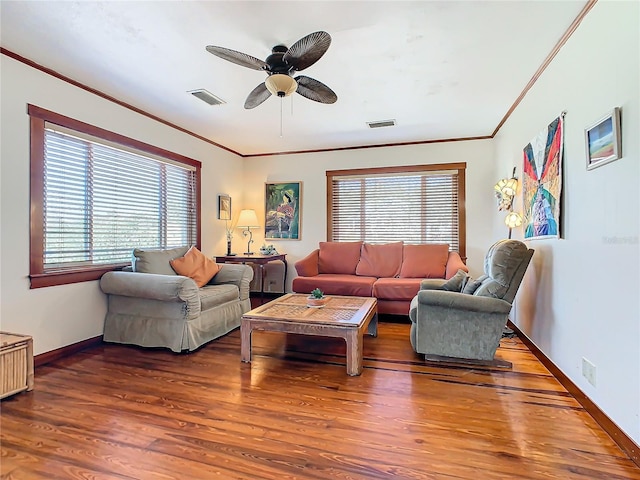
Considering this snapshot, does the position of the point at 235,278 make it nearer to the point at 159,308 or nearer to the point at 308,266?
the point at 159,308

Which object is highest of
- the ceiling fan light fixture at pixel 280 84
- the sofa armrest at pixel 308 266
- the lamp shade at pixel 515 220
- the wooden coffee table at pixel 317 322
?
the ceiling fan light fixture at pixel 280 84

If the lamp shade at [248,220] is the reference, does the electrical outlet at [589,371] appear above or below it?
below

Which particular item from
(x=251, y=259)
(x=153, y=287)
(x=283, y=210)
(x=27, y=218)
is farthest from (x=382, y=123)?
(x=27, y=218)

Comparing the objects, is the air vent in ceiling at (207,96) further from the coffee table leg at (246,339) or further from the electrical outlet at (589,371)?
the electrical outlet at (589,371)

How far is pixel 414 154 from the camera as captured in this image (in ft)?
17.2

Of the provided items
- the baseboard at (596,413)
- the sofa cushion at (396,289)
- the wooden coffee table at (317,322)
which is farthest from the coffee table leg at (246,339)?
the baseboard at (596,413)

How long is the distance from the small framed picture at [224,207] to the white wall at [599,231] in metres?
4.23

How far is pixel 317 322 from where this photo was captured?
273 cm

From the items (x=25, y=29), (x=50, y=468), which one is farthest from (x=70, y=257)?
(x=50, y=468)

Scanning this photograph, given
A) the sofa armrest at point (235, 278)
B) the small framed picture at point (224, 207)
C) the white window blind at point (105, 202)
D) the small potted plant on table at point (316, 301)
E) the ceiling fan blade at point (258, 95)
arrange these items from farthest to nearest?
the small framed picture at point (224, 207), the sofa armrest at point (235, 278), the small potted plant on table at point (316, 301), the white window blind at point (105, 202), the ceiling fan blade at point (258, 95)

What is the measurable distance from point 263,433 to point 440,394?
3.93ft

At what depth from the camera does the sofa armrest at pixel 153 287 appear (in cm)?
309

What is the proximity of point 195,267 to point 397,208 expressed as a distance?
308 centimetres

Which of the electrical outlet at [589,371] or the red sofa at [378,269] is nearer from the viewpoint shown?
the electrical outlet at [589,371]
